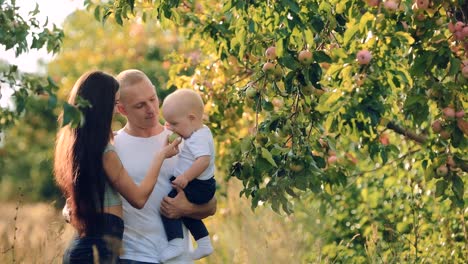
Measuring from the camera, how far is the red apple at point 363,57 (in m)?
5.28

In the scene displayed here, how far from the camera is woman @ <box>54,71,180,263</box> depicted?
4473 mm

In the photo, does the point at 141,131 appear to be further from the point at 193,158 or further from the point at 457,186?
the point at 457,186

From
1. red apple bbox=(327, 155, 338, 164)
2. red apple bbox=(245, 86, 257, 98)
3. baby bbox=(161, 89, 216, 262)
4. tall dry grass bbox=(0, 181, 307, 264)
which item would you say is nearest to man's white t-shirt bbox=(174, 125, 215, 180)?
baby bbox=(161, 89, 216, 262)

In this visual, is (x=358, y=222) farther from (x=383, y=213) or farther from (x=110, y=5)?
(x=110, y=5)

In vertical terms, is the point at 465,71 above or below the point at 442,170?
above

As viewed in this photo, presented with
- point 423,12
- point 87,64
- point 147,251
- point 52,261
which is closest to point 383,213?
point 423,12

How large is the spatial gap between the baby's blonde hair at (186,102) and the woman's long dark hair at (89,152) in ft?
1.40

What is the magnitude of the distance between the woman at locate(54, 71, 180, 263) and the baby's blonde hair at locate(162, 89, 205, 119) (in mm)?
381

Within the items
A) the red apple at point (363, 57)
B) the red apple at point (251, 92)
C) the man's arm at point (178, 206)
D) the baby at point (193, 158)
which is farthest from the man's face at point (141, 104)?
the red apple at point (363, 57)

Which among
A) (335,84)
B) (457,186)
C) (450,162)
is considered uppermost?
(335,84)

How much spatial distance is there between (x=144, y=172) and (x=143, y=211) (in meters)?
0.16

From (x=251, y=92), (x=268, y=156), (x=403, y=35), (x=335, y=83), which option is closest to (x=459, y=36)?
(x=403, y=35)

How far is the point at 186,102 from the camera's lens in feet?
16.1

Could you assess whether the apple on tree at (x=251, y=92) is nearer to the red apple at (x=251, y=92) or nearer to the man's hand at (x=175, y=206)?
the red apple at (x=251, y=92)
